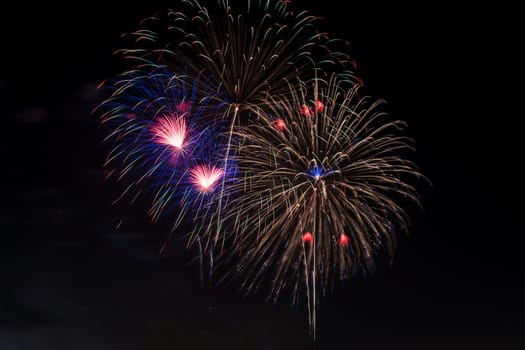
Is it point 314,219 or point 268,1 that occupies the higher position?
point 268,1

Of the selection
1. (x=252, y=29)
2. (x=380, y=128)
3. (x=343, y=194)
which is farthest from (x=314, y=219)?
(x=252, y=29)

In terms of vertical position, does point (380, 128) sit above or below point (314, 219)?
above

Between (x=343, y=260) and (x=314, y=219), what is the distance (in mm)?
1181

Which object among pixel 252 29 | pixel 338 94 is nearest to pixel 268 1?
pixel 252 29

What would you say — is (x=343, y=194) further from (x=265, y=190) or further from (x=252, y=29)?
(x=252, y=29)

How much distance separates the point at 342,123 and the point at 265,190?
239cm

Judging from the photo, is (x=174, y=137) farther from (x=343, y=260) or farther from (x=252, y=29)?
(x=343, y=260)

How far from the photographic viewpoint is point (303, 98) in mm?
28422

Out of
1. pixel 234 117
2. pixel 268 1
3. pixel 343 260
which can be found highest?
pixel 268 1

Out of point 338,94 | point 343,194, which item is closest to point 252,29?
point 338,94

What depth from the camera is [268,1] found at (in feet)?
91.9

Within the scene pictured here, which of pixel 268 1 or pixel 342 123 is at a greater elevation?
pixel 268 1

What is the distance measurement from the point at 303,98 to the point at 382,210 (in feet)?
10.6

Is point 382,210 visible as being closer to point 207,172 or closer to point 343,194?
point 343,194
